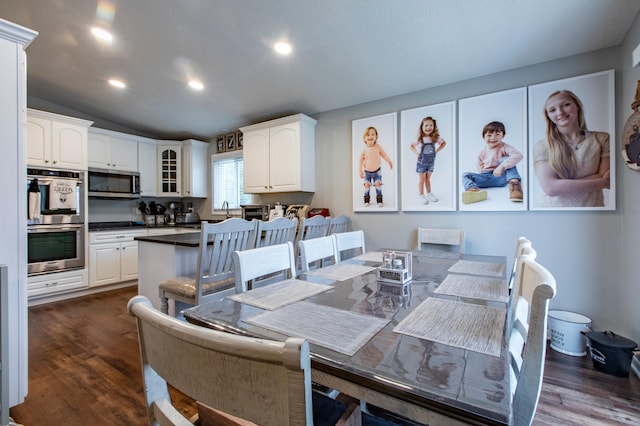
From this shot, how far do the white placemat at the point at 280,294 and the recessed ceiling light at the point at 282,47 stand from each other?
209 cm

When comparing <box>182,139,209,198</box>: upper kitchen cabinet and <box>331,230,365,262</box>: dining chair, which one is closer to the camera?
<box>331,230,365,262</box>: dining chair

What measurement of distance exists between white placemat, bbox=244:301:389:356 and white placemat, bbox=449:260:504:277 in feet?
2.74

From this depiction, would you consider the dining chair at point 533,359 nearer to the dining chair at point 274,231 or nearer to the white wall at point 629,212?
the dining chair at point 274,231

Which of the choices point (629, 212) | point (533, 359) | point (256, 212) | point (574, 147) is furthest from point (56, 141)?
point (629, 212)

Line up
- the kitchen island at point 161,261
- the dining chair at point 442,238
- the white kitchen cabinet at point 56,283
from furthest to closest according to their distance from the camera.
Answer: the white kitchen cabinet at point 56,283 < the dining chair at point 442,238 < the kitchen island at point 161,261

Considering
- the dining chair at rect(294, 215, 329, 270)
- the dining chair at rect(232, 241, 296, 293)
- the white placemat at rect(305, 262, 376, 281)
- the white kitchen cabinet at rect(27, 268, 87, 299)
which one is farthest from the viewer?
the white kitchen cabinet at rect(27, 268, 87, 299)

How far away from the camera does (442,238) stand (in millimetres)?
2852

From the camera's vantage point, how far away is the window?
15.6 feet

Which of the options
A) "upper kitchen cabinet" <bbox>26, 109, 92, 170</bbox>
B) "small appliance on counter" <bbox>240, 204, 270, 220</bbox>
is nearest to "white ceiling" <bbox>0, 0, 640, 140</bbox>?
"upper kitchen cabinet" <bbox>26, 109, 92, 170</bbox>

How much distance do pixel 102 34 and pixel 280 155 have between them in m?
2.04

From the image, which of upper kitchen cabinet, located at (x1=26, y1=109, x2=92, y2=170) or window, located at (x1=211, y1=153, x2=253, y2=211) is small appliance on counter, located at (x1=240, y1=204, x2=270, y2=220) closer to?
window, located at (x1=211, y1=153, x2=253, y2=211)

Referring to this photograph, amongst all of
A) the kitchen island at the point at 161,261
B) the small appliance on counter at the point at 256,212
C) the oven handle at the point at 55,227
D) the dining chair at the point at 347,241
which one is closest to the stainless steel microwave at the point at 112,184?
the oven handle at the point at 55,227

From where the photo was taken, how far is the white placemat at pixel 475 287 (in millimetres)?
1081

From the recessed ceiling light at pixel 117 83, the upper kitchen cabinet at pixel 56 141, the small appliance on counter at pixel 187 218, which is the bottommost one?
the small appliance on counter at pixel 187 218
